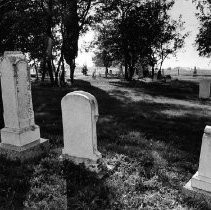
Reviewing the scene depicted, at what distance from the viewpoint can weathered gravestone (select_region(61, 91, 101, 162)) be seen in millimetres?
6223

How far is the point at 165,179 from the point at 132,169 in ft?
2.65

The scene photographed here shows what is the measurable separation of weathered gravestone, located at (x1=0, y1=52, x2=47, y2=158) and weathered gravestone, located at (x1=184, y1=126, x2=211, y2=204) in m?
4.04

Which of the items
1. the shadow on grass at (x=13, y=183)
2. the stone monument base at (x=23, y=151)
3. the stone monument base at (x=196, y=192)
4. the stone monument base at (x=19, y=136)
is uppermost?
the stone monument base at (x=19, y=136)

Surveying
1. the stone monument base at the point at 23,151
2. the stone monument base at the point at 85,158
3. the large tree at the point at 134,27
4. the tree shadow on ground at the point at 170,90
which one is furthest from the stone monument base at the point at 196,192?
the large tree at the point at 134,27

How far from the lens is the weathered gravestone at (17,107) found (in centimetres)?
705

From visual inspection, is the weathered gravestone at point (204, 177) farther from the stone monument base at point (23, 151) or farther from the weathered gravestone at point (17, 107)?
the weathered gravestone at point (17, 107)

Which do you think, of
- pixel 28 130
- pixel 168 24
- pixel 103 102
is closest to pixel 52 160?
pixel 28 130

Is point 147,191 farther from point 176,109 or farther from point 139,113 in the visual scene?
point 176,109

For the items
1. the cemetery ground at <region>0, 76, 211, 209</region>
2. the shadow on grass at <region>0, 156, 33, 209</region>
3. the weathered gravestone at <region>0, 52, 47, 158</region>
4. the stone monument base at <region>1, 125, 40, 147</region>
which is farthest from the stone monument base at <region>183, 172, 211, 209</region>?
the stone monument base at <region>1, 125, 40, 147</region>

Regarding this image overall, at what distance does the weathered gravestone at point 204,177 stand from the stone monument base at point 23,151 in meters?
3.87

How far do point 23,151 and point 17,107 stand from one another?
1.16m

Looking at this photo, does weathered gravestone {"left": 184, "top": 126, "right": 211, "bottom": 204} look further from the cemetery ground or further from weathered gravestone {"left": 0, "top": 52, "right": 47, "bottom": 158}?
weathered gravestone {"left": 0, "top": 52, "right": 47, "bottom": 158}

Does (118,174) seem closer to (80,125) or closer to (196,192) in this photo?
(80,125)

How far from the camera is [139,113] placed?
481 inches
